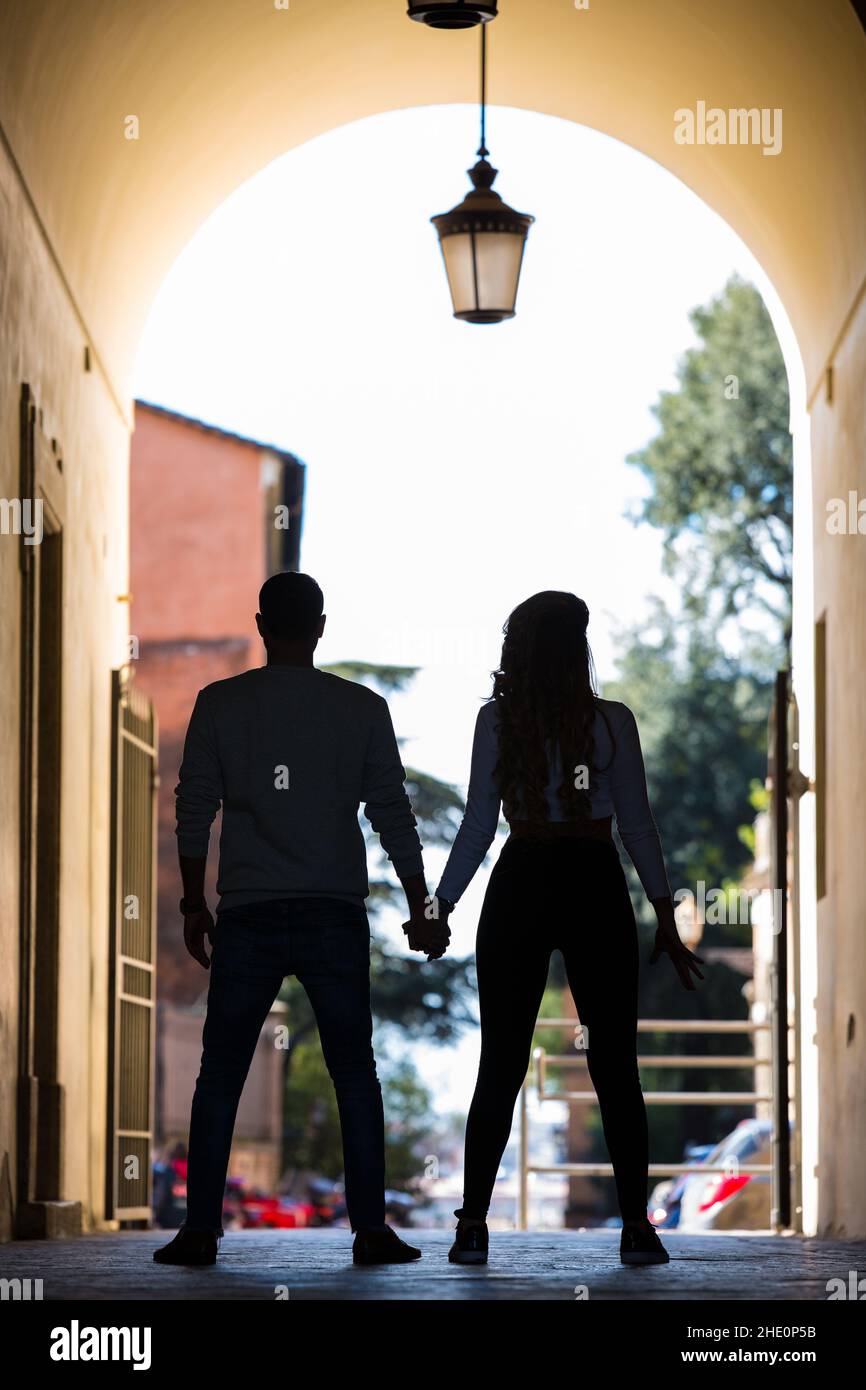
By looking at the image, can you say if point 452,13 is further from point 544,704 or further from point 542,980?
point 542,980

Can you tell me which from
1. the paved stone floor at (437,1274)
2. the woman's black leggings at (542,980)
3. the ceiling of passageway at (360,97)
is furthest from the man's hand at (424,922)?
the ceiling of passageway at (360,97)

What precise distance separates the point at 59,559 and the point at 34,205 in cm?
157

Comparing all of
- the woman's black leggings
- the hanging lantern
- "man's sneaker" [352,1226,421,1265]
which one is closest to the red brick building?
the hanging lantern

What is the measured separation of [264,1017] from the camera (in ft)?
17.9

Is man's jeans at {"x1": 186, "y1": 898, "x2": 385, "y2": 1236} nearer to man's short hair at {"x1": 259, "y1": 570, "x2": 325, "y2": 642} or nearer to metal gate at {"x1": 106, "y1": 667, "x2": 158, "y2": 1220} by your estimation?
man's short hair at {"x1": 259, "y1": 570, "x2": 325, "y2": 642}

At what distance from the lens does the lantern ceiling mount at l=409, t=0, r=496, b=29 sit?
757cm

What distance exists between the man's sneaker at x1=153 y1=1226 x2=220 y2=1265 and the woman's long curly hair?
1270 mm

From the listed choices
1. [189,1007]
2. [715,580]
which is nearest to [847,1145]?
[189,1007]

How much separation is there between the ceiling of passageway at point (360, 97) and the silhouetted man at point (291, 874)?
2717 mm

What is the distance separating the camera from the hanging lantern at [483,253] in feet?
27.9

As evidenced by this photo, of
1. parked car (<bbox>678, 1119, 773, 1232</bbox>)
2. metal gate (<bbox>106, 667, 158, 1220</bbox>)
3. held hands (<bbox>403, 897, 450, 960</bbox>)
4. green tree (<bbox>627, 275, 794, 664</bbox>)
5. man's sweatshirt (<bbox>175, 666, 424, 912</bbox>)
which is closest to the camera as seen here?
man's sweatshirt (<bbox>175, 666, 424, 912</bbox>)

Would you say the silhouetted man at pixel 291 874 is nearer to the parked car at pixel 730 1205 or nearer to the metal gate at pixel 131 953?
the metal gate at pixel 131 953

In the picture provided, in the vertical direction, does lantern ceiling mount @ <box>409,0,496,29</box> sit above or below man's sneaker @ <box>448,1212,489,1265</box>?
above

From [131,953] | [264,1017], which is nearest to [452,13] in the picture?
[264,1017]
